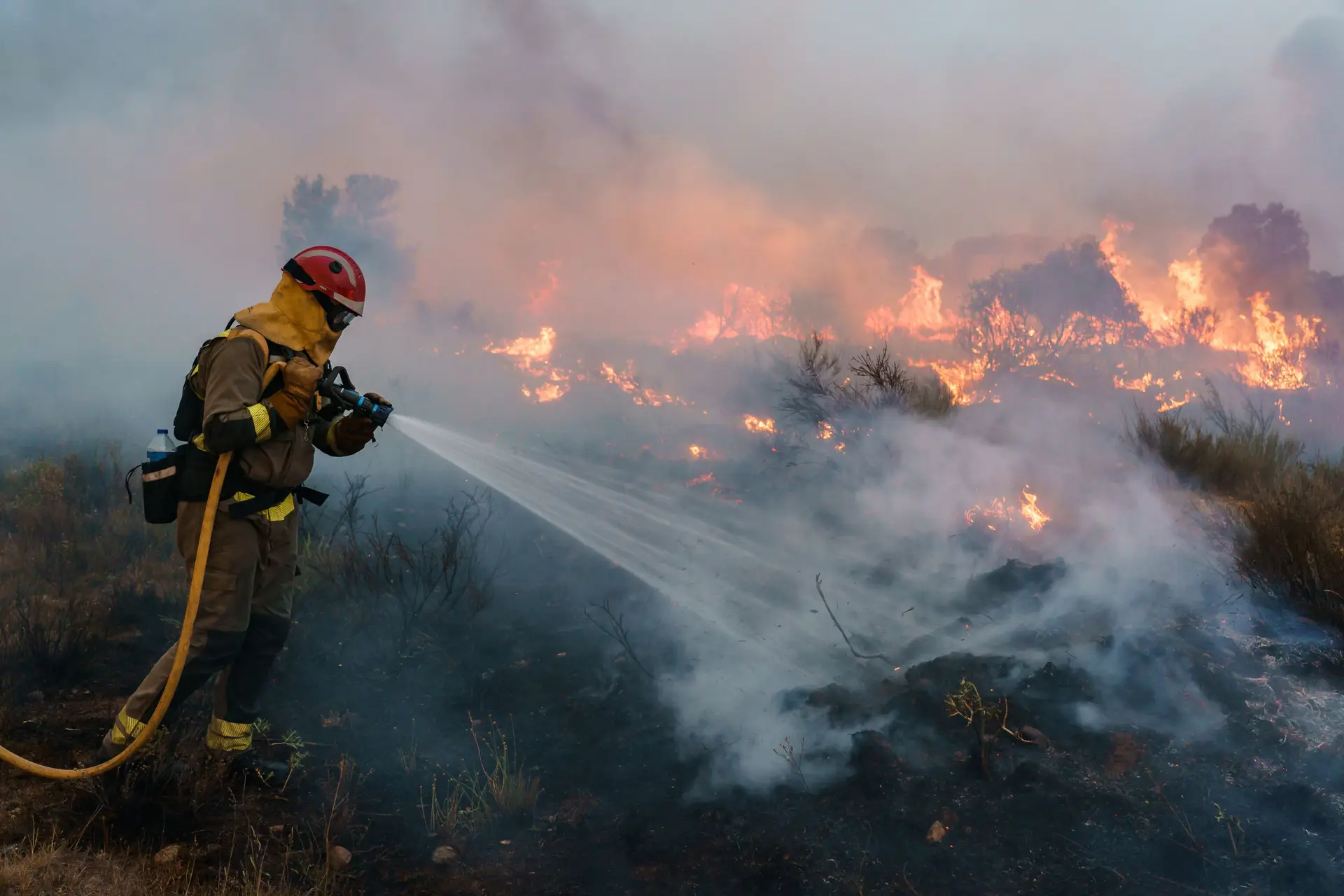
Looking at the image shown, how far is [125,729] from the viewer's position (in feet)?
10.1

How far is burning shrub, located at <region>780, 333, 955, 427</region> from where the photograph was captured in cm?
727

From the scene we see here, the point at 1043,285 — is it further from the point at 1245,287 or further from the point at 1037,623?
the point at 1037,623

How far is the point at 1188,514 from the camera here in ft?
17.5

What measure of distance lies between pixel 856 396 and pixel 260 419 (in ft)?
18.5

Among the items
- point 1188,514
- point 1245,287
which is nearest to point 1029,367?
point 1245,287

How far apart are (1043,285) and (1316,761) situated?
37.8ft

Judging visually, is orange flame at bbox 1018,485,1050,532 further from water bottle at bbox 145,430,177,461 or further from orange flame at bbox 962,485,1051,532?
water bottle at bbox 145,430,177,461

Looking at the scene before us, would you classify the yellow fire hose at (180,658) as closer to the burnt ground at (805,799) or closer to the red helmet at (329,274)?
the burnt ground at (805,799)

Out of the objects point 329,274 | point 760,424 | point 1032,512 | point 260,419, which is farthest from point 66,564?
point 1032,512

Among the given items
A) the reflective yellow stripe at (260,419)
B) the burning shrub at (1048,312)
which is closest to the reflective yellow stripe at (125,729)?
the reflective yellow stripe at (260,419)

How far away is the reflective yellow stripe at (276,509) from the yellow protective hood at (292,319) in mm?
666

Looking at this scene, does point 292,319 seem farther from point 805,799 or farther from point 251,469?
point 805,799

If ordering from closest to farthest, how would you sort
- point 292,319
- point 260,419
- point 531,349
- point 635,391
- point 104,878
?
point 104,878 < point 260,419 < point 292,319 < point 635,391 < point 531,349

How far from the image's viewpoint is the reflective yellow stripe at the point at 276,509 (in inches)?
125
